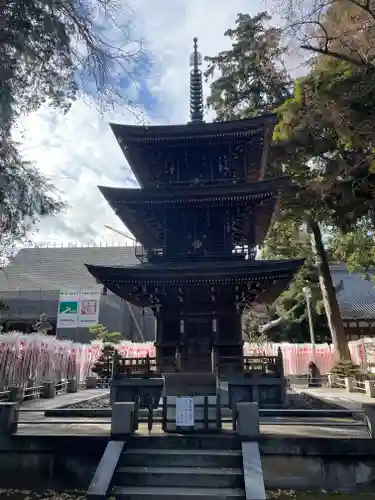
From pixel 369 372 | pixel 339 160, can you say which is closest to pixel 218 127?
pixel 339 160


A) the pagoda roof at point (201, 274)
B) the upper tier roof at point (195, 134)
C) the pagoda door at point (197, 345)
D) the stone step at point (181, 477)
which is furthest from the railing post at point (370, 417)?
the upper tier roof at point (195, 134)

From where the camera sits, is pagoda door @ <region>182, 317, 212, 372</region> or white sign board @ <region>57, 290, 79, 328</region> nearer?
pagoda door @ <region>182, 317, 212, 372</region>

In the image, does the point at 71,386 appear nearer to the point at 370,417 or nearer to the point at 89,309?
the point at 89,309

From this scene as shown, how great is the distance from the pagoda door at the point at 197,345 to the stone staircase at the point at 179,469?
661 cm

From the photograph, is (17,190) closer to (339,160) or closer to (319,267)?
(339,160)

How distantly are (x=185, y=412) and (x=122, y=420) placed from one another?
1415mm

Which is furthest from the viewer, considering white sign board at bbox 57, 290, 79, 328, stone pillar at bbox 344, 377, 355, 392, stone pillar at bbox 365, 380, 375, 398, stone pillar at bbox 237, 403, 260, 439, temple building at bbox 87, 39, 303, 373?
white sign board at bbox 57, 290, 79, 328

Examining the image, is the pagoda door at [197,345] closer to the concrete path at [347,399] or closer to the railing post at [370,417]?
the concrete path at [347,399]

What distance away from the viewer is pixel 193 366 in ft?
50.6

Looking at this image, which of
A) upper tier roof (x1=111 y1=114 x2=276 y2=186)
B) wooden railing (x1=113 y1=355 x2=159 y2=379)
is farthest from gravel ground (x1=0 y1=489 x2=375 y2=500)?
upper tier roof (x1=111 y1=114 x2=276 y2=186)

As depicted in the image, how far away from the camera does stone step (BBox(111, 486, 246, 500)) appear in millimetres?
7285

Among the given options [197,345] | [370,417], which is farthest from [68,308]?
[370,417]

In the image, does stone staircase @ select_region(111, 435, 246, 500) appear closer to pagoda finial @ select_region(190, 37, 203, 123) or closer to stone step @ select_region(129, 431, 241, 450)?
stone step @ select_region(129, 431, 241, 450)

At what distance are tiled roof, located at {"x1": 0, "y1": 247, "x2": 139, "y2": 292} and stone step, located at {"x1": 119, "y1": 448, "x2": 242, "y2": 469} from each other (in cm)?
3605
